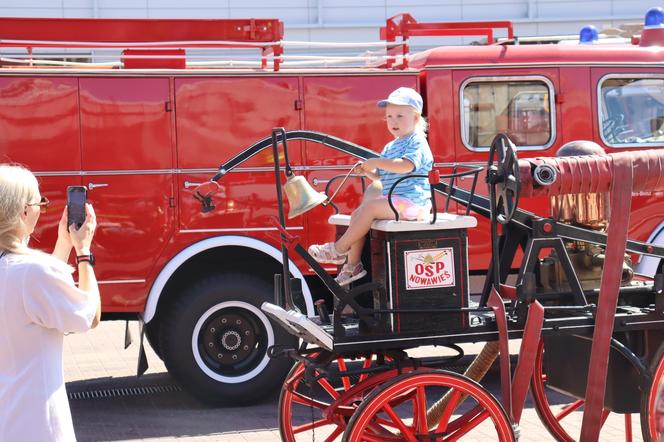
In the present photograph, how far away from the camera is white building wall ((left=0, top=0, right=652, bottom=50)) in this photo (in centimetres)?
1939

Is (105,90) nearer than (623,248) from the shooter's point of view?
No

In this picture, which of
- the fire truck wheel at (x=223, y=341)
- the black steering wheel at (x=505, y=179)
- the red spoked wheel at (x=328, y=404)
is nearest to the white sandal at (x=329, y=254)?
the red spoked wheel at (x=328, y=404)

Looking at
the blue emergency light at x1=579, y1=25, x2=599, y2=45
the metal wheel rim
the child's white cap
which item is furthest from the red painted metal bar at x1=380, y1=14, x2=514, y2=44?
the child's white cap

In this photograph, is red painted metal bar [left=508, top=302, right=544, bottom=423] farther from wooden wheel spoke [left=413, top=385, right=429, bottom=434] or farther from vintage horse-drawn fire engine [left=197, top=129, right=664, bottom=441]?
wooden wheel spoke [left=413, top=385, right=429, bottom=434]

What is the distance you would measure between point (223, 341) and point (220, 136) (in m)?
1.63

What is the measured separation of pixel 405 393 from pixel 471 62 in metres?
4.25

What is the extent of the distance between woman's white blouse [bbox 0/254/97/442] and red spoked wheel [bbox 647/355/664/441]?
2.92 metres

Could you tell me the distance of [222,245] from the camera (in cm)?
827

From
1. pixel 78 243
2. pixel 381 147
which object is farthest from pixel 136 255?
pixel 78 243

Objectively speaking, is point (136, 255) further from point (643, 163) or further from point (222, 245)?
point (643, 163)

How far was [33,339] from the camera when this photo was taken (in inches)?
152

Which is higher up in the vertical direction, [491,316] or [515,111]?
[515,111]

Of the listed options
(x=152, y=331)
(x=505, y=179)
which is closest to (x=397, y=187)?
(x=505, y=179)

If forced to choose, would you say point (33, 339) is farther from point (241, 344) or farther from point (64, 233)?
point (241, 344)
